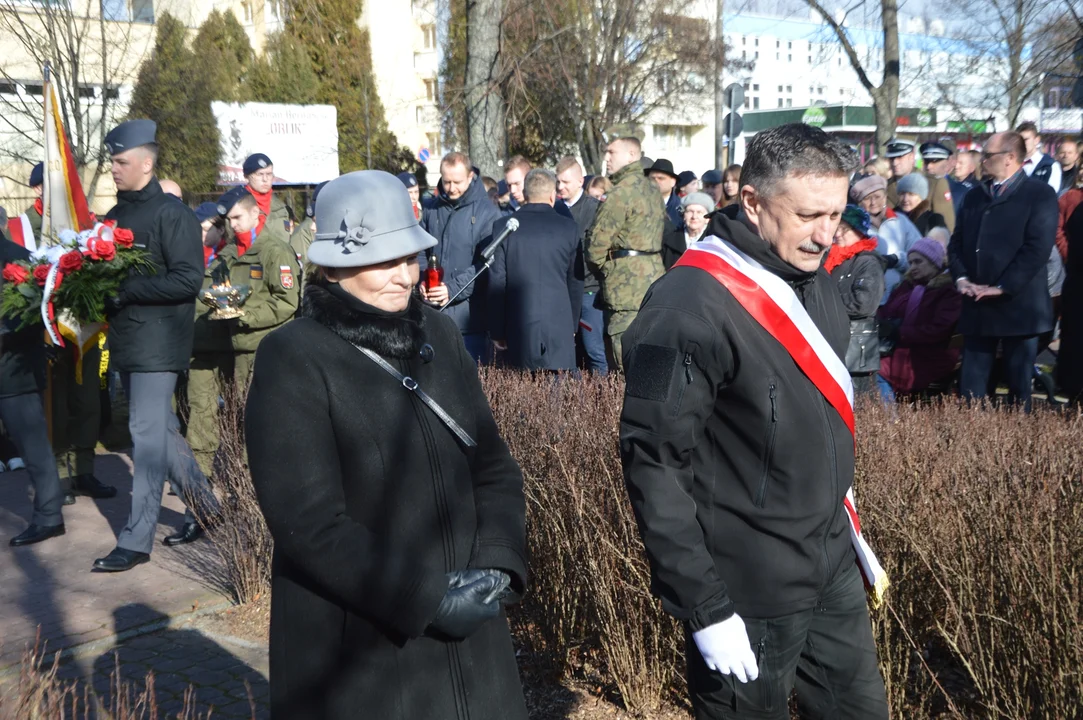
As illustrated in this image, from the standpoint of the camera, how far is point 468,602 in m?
2.47

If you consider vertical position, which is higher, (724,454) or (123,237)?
(123,237)

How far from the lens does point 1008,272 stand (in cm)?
686

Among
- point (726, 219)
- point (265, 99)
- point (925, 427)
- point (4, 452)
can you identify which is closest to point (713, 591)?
point (726, 219)

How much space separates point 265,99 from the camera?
33.9m

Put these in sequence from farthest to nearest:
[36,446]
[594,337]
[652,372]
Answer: [594,337]
[36,446]
[652,372]

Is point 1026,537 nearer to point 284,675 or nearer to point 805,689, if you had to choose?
point 805,689

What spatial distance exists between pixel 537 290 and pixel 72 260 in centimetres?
328

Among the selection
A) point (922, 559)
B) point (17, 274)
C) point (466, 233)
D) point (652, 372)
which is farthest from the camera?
point (466, 233)

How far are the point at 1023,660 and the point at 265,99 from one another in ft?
109

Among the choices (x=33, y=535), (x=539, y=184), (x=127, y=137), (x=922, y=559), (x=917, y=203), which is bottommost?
(x=33, y=535)

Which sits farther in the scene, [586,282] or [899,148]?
[899,148]

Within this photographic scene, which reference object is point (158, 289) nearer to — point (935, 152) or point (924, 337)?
point (924, 337)

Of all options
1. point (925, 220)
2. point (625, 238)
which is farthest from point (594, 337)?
point (925, 220)

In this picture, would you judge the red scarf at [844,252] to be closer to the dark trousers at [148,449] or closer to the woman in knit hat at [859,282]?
the woman in knit hat at [859,282]
